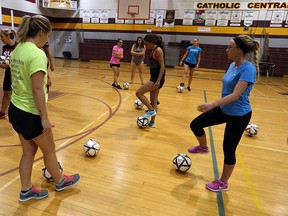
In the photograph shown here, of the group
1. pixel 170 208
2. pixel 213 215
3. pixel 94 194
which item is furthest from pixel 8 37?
pixel 213 215

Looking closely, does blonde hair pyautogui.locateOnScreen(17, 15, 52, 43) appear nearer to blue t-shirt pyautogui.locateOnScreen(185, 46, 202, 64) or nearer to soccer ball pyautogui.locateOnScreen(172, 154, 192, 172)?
soccer ball pyautogui.locateOnScreen(172, 154, 192, 172)

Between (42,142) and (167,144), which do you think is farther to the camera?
(167,144)

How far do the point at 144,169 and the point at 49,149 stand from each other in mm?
1388

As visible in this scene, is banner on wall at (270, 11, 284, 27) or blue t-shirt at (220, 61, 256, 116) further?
banner on wall at (270, 11, 284, 27)

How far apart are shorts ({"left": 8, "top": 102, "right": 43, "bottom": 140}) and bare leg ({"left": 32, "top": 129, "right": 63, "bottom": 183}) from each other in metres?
0.07

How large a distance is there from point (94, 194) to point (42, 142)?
2.93ft

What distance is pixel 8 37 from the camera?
4094 millimetres

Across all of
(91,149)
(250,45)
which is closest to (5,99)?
(91,149)

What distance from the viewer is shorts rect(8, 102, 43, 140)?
6.48ft

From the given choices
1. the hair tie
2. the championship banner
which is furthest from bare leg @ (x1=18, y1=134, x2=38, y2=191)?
the championship banner

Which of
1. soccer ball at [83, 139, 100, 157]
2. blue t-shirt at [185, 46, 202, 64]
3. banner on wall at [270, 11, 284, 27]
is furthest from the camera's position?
banner on wall at [270, 11, 284, 27]

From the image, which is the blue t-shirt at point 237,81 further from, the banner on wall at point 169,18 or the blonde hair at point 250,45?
the banner on wall at point 169,18

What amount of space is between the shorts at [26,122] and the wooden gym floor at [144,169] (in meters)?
0.84

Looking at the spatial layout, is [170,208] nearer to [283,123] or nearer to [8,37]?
[8,37]
